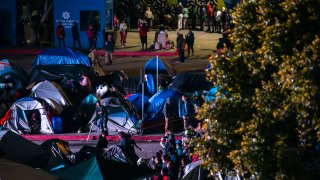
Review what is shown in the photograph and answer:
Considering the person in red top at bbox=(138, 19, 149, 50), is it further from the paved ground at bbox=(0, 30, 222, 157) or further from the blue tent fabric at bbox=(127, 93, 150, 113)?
the blue tent fabric at bbox=(127, 93, 150, 113)

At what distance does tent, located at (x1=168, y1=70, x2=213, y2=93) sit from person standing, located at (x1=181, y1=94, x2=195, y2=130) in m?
1.89

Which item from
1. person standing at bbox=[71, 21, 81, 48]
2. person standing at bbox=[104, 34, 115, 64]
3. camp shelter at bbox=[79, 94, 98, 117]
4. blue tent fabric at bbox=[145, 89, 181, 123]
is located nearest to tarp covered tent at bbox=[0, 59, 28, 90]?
camp shelter at bbox=[79, 94, 98, 117]

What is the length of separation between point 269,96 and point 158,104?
46.7 ft

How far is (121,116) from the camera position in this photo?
76.5ft

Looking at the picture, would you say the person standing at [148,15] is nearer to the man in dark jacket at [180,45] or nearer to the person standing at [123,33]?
the person standing at [123,33]

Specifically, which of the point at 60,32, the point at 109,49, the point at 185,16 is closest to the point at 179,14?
the point at 185,16

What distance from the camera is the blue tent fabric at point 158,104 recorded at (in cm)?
2348

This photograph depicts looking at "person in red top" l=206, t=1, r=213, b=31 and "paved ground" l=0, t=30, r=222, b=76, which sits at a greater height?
"person in red top" l=206, t=1, r=213, b=31

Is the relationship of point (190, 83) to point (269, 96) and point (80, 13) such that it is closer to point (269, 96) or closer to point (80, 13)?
point (269, 96)

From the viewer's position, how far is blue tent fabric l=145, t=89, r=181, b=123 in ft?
77.0

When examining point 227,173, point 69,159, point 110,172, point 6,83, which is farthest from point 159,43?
point 227,173

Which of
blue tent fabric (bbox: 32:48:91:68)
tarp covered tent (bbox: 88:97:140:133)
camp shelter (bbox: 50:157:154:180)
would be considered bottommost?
tarp covered tent (bbox: 88:97:140:133)

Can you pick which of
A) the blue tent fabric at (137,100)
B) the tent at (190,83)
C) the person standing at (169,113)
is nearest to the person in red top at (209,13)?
the tent at (190,83)

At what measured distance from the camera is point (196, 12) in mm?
48125
